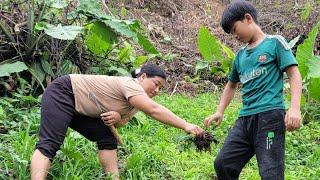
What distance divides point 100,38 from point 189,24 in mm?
4414

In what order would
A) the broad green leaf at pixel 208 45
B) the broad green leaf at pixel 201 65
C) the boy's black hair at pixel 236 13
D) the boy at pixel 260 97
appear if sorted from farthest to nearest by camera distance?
the broad green leaf at pixel 201 65
the broad green leaf at pixel 208 45
the boy's black hair at pixel 236 13
the boy at pixel 260 97

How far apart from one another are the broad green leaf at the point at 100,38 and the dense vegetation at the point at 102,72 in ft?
0.04

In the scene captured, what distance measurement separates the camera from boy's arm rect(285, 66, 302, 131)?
8.94 ft

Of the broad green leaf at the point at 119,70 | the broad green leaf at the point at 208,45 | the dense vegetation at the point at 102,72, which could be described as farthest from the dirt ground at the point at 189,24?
the broad green leaf at the point at 119,70

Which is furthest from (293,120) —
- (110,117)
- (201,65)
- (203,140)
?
(201,65)

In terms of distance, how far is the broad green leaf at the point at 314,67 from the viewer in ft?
15.7

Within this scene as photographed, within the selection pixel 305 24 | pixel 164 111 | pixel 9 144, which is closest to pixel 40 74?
pixel 9 144

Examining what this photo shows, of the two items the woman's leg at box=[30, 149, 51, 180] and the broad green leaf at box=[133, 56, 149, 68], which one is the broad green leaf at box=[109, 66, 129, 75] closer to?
the broad green leaf at box=[133, 56, 149, 68]

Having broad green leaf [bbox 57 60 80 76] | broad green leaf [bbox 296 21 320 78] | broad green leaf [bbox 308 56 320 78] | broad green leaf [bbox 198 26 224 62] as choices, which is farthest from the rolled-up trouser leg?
broad green leaf [bbox 198 26 224 62]

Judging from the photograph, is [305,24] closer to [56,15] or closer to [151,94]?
[56,15]

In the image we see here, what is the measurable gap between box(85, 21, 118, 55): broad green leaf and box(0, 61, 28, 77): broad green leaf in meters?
0.88

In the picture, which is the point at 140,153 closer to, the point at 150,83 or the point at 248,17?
the point at 150,83

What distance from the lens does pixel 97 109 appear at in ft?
11.5

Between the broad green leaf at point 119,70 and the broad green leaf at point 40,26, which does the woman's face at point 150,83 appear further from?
the broad green leaf at point 119,70
